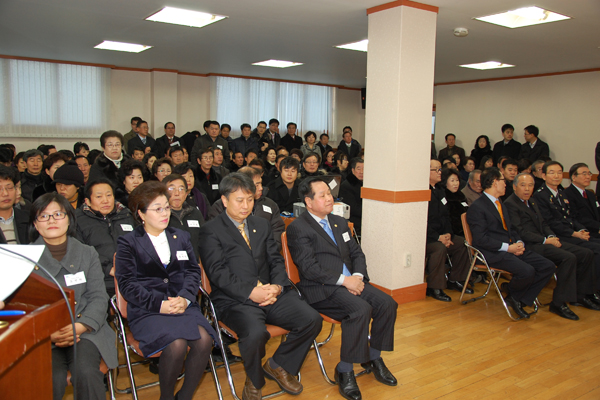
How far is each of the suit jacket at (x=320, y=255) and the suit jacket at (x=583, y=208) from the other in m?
3.37

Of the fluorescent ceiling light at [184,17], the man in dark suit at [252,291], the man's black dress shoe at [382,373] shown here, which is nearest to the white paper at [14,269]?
the man in dark suit at [252,291]

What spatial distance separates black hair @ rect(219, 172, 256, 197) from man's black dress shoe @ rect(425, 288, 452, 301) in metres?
2.72

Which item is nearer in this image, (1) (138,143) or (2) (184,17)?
(2) (184,17)

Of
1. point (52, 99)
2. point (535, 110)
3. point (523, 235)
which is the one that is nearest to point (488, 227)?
point (523, 235)

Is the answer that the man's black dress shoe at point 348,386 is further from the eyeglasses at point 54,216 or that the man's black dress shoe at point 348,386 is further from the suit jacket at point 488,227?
the suit jacket at point 488,227

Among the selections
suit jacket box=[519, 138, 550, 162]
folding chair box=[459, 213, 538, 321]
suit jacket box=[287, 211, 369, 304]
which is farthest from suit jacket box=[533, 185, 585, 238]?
suit jacket box=[519, 138, 550, 162]

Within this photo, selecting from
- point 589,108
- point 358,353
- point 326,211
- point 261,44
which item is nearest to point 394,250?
point 326,211

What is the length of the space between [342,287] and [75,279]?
1.69 meters

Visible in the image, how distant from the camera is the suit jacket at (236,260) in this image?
289 centimetres

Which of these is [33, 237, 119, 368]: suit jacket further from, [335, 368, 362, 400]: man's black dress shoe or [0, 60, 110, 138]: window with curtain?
[0, 60, 110, 138]: window with curtain

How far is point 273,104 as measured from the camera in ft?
39.5

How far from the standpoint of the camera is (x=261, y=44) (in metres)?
6.94

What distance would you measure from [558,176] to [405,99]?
212cm

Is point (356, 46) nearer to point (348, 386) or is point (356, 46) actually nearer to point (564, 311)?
point (564, 311)
